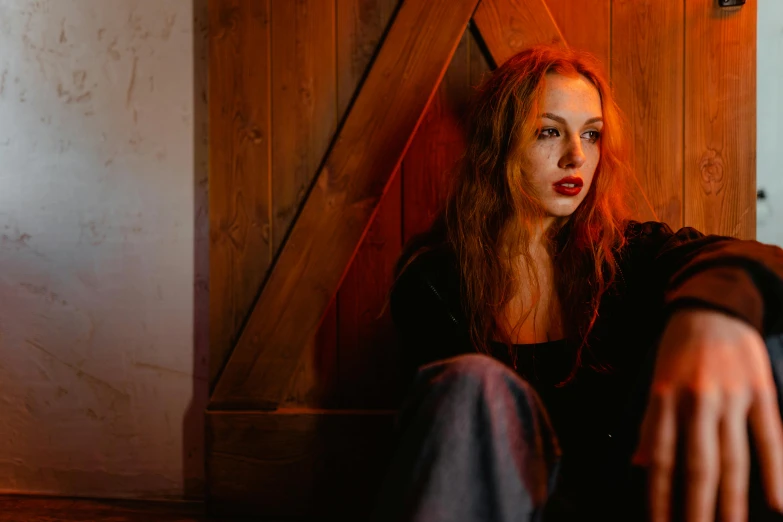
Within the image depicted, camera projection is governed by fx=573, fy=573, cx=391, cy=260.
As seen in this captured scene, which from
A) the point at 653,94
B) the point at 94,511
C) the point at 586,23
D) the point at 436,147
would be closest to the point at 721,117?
the point at 653,94

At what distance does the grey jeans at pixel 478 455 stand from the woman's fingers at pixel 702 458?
0.08 m

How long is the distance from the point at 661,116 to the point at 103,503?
1588 millimetres

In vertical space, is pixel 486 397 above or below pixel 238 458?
above

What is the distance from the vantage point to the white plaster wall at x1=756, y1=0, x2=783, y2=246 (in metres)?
1.29

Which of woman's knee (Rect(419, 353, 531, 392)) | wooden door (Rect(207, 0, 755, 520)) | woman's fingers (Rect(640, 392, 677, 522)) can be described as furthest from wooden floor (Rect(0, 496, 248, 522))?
woman's fingers (Rect(640, 392, 677, 522))

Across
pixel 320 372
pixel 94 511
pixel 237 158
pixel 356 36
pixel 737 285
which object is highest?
pixel 356 36

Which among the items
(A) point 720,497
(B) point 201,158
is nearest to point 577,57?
(A) point 720,497

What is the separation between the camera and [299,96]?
1304mm

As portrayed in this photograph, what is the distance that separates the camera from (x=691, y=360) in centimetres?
59

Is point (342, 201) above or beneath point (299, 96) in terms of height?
beneath

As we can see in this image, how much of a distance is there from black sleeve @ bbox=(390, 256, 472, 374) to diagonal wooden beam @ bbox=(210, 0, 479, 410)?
25 cm

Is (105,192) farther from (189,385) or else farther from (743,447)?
(743,447)

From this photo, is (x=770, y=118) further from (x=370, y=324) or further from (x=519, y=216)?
(x=370, y=324)

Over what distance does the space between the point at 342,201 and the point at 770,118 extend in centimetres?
98
